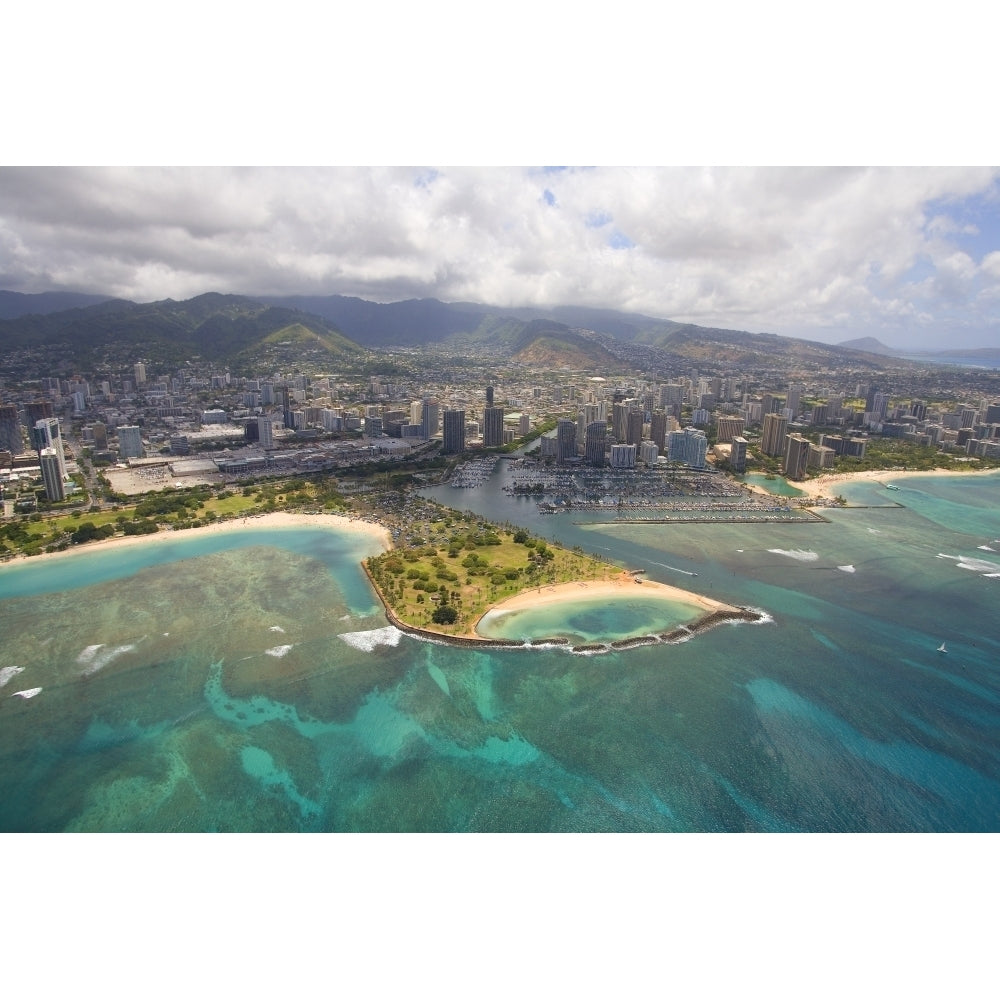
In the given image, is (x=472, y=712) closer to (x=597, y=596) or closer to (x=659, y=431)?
(x=597, y=596)

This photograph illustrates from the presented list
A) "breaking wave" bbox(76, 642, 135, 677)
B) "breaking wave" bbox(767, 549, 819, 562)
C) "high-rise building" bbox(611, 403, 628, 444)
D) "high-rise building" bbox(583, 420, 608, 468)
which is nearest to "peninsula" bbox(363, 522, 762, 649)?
"breaking wave" bbox(767, 549, 819, 562)

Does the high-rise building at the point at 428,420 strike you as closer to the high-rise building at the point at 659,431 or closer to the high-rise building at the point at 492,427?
the high-rise building at the point at 492,427

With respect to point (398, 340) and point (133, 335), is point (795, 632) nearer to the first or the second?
point (133, 335)

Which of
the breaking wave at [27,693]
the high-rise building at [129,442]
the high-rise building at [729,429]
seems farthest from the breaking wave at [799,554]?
→ the high-rise building at [129,442]

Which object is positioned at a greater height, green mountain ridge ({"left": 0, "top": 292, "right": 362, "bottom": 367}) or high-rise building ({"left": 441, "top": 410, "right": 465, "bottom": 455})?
green mountain ridge ({"left": 0, "top": 292, "right": 362, "bottom": 367})

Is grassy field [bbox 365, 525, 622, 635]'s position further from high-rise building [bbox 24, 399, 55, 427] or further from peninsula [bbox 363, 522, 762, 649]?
high-rise building [bbox 24, 399, 55, 427]

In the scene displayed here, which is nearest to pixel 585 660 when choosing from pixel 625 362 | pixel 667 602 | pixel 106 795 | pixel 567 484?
pixel 667 602

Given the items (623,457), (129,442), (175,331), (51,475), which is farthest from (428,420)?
(175,331)
